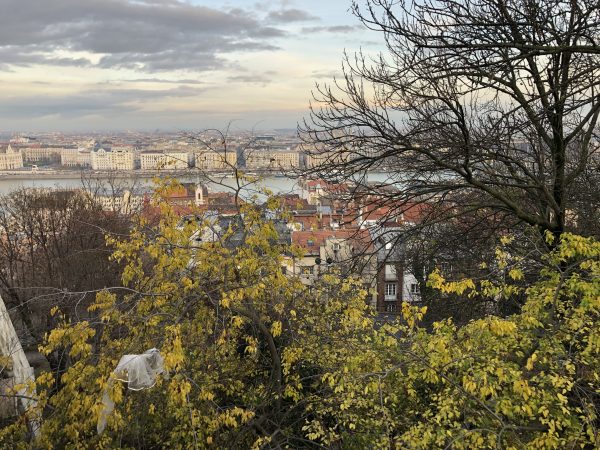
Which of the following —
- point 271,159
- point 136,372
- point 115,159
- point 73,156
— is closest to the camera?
point 136,372

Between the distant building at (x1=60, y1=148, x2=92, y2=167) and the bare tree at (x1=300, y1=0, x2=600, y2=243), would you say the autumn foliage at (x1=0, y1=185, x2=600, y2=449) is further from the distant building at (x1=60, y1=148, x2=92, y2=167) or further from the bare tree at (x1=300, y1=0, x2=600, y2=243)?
the distant building at (x1=60, y1=148, x2=92, y2=167)

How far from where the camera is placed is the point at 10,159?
4441 inches

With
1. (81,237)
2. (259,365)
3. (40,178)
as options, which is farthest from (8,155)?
(259,365)

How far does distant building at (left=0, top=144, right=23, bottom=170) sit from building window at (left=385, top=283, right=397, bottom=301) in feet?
366

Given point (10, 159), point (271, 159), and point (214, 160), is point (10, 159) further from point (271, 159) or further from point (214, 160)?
point (271, 159)

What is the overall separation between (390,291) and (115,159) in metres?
77.0

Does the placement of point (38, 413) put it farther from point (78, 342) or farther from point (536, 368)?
point (536, 368)

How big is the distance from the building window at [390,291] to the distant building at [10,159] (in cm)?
11161

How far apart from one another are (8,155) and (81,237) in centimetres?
11494

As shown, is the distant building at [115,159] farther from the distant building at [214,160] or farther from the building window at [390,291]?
the distant building at [214,160]

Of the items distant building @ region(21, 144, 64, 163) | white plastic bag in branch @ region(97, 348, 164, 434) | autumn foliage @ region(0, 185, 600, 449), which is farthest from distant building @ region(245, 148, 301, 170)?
distant building @ region(21, 144, 64, 163)

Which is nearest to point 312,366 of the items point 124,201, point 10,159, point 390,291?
point 124,201

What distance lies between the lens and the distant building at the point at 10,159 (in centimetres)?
11094

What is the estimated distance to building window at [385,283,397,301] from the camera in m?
30.8
